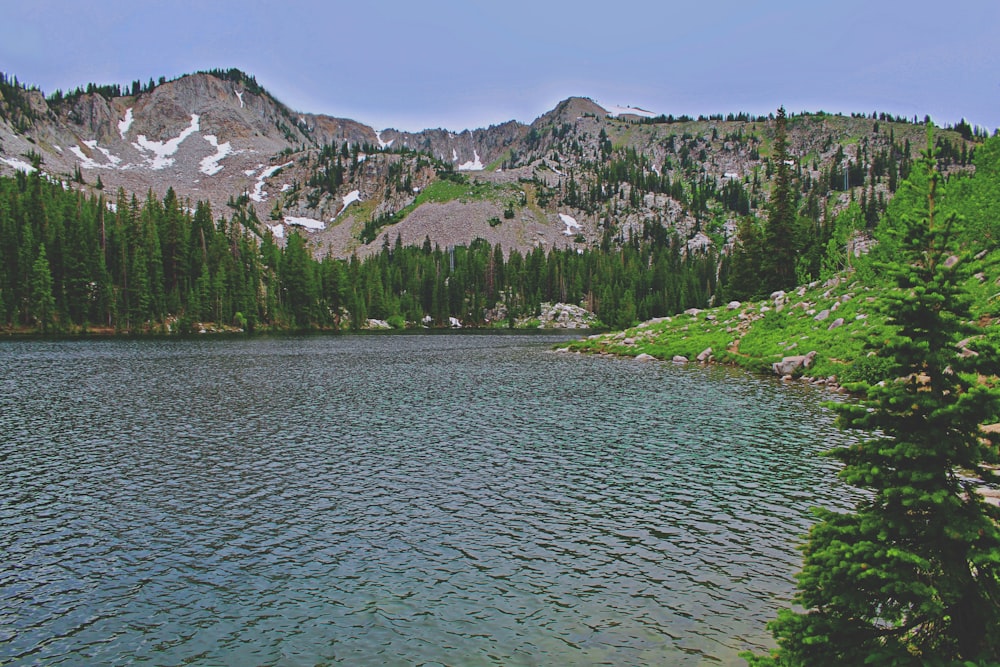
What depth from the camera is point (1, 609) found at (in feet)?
43.6

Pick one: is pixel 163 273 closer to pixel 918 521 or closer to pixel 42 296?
pixel 42 296

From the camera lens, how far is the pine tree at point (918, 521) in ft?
25.5

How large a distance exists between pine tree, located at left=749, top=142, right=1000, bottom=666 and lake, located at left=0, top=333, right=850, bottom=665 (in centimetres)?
389

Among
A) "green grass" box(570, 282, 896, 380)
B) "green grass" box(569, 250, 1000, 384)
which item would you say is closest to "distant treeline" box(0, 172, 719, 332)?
"green grass" box(570, 282, 896, 380)

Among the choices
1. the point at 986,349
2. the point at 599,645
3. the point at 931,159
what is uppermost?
the point at 931,159

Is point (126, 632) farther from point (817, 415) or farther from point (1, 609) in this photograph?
point (817, 415)

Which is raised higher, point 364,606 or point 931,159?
point 931,159

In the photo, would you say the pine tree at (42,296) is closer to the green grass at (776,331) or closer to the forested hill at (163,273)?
the forested hill at (163,273)

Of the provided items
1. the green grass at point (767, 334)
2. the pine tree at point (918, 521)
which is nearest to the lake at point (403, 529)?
the pine tree at point (918, 521)

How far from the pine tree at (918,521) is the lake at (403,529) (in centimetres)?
389

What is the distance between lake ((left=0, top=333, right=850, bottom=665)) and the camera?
12.3m

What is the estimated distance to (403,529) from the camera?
59.4 feet

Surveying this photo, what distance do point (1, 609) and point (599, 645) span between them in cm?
1324

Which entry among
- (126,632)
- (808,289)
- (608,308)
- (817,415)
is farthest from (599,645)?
(608,308)
